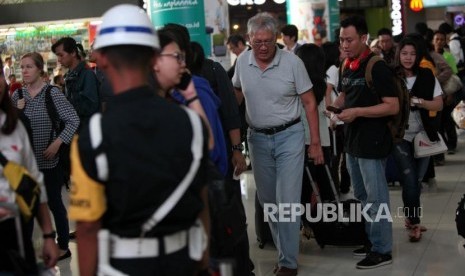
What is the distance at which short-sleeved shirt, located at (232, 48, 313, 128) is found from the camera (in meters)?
5.58

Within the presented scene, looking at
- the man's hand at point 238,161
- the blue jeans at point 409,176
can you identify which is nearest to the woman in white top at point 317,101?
the blue jeans at point 409,176

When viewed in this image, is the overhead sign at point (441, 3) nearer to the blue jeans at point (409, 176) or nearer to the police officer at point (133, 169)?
the blue jeans at point (409, 176)

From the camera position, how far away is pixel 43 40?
13797mm

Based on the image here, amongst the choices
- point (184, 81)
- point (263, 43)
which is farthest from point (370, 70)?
point (184, 81)

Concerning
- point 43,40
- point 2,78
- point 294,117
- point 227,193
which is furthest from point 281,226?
point 43,40

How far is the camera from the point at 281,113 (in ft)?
18.4

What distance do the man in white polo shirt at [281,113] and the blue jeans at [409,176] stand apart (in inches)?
40.8

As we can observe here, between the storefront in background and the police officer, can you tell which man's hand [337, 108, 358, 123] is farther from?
the storefront in background

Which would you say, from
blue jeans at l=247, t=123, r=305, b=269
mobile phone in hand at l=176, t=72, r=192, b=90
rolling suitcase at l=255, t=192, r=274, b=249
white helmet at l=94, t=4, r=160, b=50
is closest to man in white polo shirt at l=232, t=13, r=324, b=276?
blue jeans at l=247, t=123, r=305, b=269

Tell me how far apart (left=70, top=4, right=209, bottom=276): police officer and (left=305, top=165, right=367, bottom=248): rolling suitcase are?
3.77 meters

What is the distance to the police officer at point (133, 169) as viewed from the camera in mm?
2484

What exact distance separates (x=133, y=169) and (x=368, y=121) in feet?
11.4

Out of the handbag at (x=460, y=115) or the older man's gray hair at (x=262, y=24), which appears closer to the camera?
the older man's gray hair at (x=262, y=24)

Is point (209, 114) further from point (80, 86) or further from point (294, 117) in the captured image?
point (80, 86)
